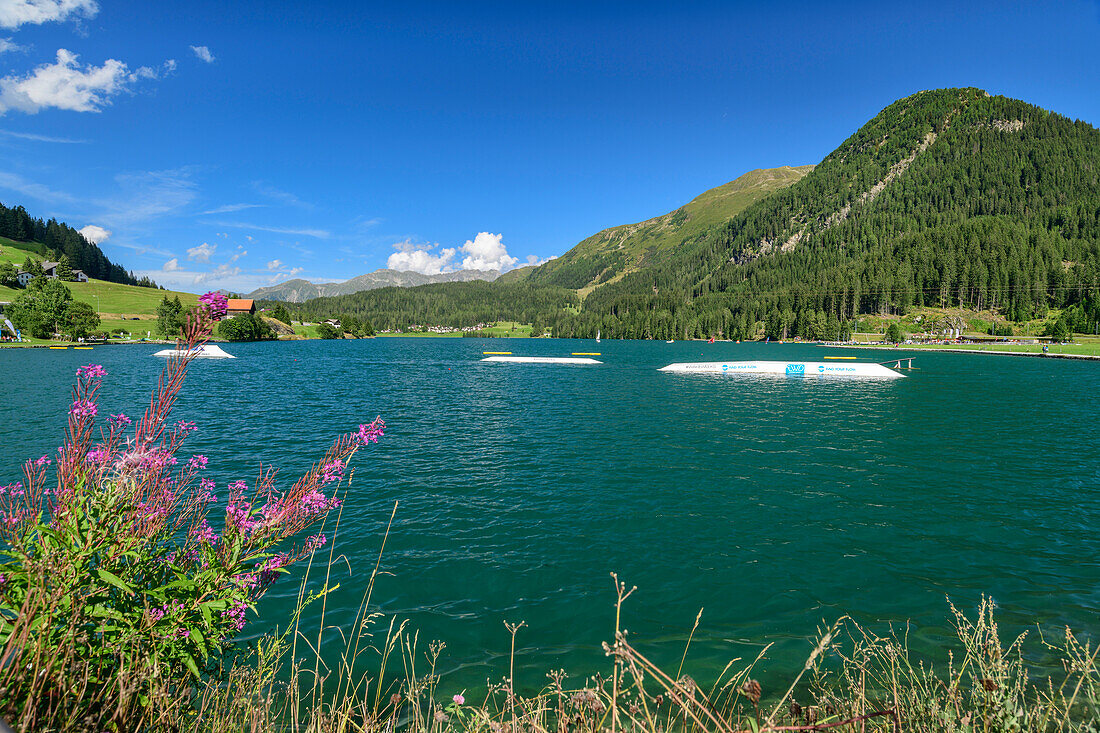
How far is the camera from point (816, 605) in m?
10.6

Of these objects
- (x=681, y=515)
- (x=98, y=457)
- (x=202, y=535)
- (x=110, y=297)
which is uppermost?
(x=110, y=297)

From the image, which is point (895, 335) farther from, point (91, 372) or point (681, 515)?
point (91, 372)

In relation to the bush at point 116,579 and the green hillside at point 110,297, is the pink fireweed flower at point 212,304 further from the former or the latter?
the green hillside at point 110,297

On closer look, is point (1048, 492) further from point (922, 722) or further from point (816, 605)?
point (922, 722)

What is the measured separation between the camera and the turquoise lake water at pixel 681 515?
1020 cm

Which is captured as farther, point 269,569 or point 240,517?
point 269,569

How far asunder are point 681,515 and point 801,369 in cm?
6084

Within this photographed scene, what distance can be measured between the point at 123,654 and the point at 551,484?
1585 centimetres

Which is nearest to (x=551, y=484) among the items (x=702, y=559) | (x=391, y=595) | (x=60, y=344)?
(x=702, y=559)

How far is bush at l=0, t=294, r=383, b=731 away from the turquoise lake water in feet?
16.9

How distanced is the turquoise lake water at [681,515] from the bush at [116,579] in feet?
16.9

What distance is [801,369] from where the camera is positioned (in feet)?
223

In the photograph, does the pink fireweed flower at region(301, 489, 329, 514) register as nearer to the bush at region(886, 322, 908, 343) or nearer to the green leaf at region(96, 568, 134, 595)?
the green leaf at region(96, 568, 134, 595)

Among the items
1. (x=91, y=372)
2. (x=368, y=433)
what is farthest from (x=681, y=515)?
(x=91, y=372)
